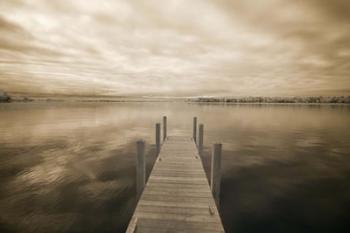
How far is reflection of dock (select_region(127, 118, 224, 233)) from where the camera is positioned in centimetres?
546

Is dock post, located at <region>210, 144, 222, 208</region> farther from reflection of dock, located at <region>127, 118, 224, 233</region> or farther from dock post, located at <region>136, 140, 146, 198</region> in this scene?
dock post, located at <region>136, 140, 146, 198</region>

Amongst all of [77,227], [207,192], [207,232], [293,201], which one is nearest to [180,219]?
[207,232]

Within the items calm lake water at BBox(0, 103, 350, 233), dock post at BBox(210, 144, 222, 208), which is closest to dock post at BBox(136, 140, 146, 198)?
calm lake water at BBox(0, 103, 350, 233)

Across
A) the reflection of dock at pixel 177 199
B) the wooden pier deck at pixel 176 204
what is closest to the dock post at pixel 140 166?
the reflection of dock at pixel 177 199

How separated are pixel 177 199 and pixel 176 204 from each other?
33cm

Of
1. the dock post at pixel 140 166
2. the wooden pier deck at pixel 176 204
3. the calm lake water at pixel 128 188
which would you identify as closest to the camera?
the wooden pier deck at pixel 176 204

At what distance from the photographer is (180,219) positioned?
18.9 ft

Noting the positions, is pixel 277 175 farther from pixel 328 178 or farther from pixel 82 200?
pixel 82 200

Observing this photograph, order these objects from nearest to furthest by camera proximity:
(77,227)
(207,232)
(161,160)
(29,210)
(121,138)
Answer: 1. (207,232)
2. (77,227)
3. (29,210)
4. (161,160)
5. (121,138)

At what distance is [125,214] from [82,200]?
2.92 m

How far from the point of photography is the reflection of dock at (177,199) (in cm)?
546

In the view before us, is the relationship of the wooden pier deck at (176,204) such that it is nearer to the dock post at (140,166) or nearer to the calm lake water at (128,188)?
the dock post at (140,166)

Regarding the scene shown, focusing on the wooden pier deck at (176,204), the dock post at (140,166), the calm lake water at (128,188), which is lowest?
the calm lake water at (128,188)

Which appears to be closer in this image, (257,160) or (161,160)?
(161,160)
